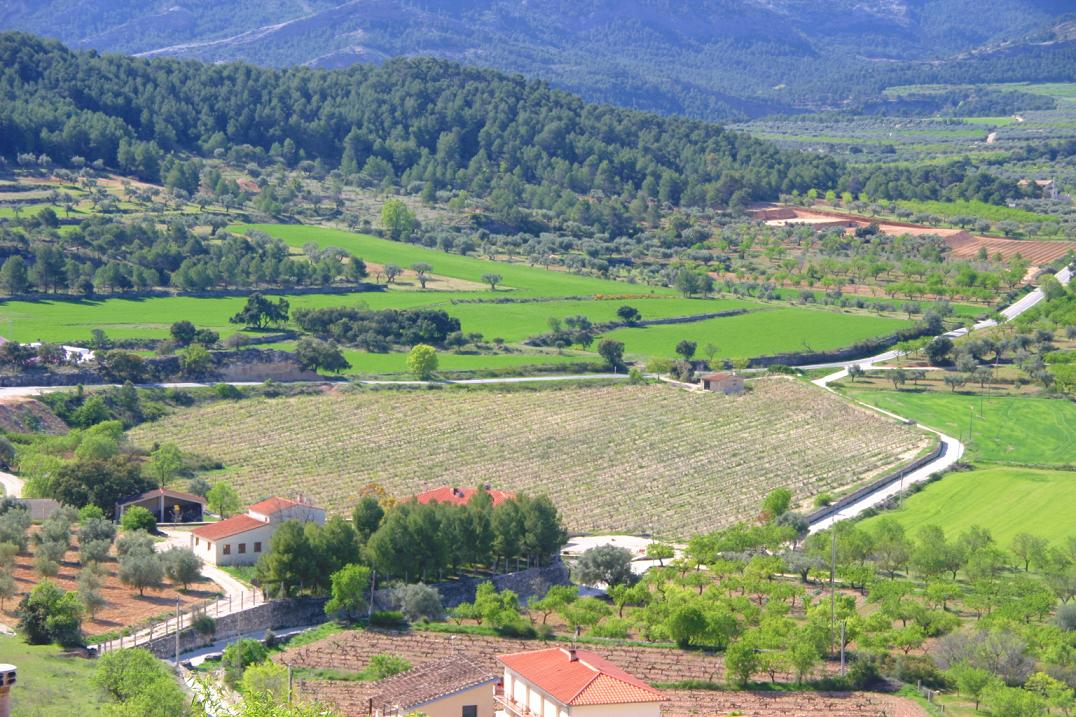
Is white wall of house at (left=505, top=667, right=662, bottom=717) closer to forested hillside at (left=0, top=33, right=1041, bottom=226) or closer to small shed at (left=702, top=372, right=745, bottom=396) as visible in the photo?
small shed at (left=702, top=372, right=745, bottom=396)

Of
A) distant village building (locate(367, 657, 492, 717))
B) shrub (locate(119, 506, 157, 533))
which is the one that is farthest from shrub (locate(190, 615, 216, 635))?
shrub (locate(119, 506, 157, 533))

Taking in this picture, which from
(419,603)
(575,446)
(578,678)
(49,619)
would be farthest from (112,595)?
(575,446)

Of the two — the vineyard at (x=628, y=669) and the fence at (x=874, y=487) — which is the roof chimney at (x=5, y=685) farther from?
the fence at (x=874, y=487)

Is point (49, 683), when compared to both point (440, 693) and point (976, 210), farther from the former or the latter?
point (976, 210)

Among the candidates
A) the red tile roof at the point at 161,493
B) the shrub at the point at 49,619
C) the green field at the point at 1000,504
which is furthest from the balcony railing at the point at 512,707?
the green field at the point at 1000,504

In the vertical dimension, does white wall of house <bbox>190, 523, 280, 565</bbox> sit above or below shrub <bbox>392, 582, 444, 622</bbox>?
above

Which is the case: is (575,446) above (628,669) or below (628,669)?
above
